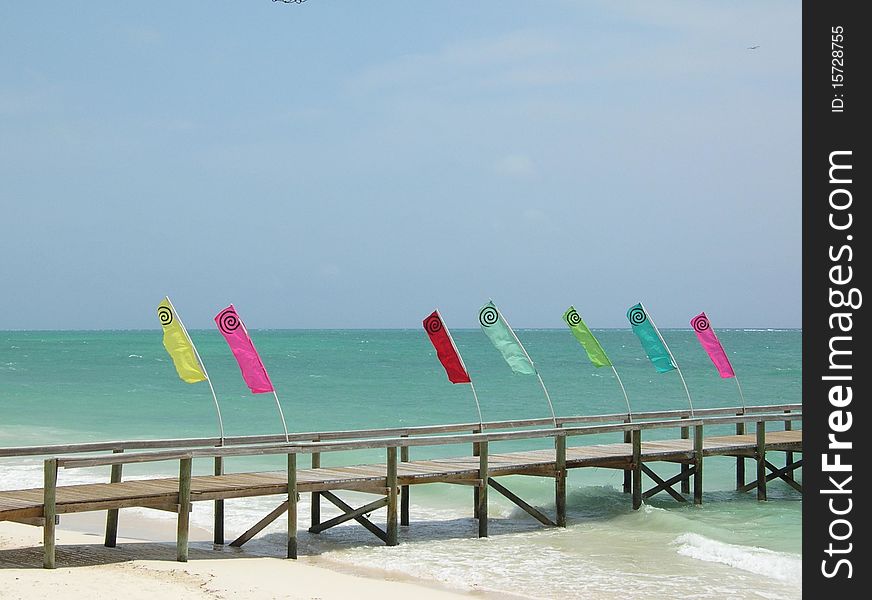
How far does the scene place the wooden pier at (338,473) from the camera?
1266 cm

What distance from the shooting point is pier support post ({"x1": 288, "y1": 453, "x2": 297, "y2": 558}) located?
13969mm

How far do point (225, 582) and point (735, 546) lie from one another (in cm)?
748

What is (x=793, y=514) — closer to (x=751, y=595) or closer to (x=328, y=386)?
(x=751, y=595)

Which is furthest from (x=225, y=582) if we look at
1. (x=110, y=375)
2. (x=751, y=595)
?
(x=110, y=375)

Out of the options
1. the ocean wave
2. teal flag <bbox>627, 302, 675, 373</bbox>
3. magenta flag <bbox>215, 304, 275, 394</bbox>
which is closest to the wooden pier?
magenta flag <bbox>215, 304, 275, 394</bbox>

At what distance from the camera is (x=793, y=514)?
1908 centimetres

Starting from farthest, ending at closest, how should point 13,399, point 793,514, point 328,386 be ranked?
point 328,386 → point 13,399 → point 793,514

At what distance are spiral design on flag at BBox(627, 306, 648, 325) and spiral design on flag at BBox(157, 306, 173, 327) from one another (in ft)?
29.7

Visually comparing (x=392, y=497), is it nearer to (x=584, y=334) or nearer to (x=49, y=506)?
(x=49, y=506)

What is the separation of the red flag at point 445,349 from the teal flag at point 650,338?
4.35 meters

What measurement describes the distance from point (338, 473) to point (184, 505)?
2768mm

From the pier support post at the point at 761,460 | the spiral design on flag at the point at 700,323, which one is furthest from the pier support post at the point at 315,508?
the spiral design on flag at the point at 700,323

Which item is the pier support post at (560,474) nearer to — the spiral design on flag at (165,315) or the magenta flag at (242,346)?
the magenta flag at (242,346)

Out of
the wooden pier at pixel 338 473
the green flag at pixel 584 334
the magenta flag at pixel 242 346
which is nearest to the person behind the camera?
the wooden pier at pixel 338 473
